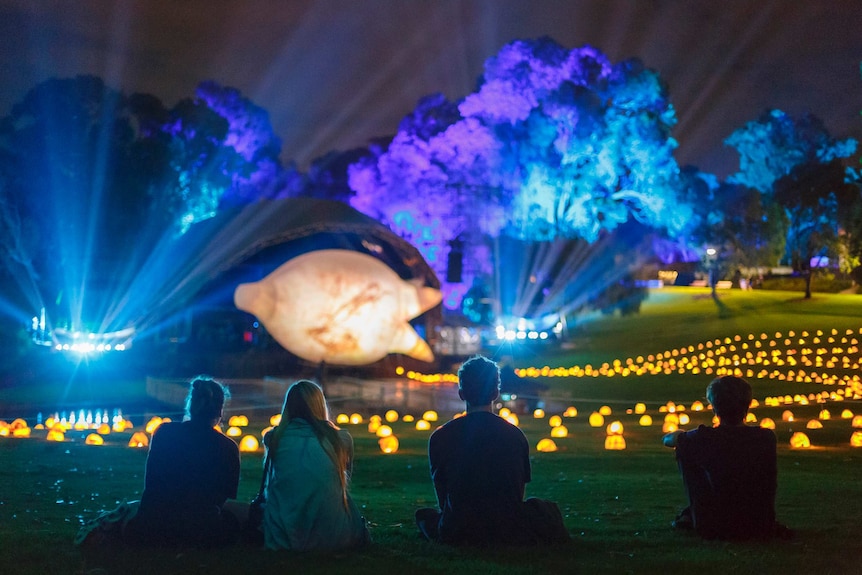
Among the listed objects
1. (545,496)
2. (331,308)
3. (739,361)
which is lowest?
(545,496)

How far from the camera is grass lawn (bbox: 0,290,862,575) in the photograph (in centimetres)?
600

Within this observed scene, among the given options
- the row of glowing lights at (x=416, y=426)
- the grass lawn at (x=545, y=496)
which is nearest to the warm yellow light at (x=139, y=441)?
the row of glowing lights at (x=416, y=426)

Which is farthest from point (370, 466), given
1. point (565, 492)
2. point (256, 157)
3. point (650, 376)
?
point (256, 157)

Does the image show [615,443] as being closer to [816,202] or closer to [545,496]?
[545,496]

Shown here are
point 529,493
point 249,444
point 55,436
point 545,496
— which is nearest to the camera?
point 545,496

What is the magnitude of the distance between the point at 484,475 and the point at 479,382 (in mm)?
572

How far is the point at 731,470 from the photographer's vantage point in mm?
6430

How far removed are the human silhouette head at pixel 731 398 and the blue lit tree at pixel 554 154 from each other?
1619 inches

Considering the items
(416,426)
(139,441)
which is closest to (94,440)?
(139,441)

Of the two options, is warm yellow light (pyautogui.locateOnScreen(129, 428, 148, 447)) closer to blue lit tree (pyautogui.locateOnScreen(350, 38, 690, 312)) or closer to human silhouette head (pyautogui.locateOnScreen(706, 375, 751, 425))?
human silhouette head (pyautogui.locateOnScreen(706, 375, 751, 425))

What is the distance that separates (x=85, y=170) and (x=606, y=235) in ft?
80.6

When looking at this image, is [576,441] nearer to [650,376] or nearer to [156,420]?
[156,420]

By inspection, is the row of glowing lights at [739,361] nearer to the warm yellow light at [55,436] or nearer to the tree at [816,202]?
the warm yellow light at [55,436]

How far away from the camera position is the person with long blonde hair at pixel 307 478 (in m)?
6.28
